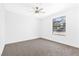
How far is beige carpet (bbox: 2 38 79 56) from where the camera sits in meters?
1.53

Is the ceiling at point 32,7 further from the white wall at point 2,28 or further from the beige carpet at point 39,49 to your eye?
the beige carpet at point 39,49

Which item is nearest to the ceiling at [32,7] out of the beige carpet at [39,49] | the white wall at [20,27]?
the white wall at [20,27]

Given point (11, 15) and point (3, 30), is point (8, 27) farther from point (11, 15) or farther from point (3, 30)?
point (11, 15)

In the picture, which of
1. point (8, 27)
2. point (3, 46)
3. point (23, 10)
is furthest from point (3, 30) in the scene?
point (23, 10)

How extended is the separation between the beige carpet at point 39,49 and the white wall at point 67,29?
95 millimetres

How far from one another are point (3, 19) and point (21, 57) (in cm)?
73

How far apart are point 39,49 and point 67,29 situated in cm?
64

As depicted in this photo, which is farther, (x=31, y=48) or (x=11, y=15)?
(x=31, y=48)

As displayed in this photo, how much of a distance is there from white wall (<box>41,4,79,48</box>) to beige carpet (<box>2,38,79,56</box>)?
0.09m

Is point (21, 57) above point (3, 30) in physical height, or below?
below

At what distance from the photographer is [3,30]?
150cm

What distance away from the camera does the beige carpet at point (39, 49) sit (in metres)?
1.53

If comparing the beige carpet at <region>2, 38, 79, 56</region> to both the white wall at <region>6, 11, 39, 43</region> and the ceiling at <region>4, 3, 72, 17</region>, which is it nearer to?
the white wall at <region>6, 11, 39, 43</region>

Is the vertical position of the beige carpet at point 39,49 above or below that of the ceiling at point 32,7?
below
